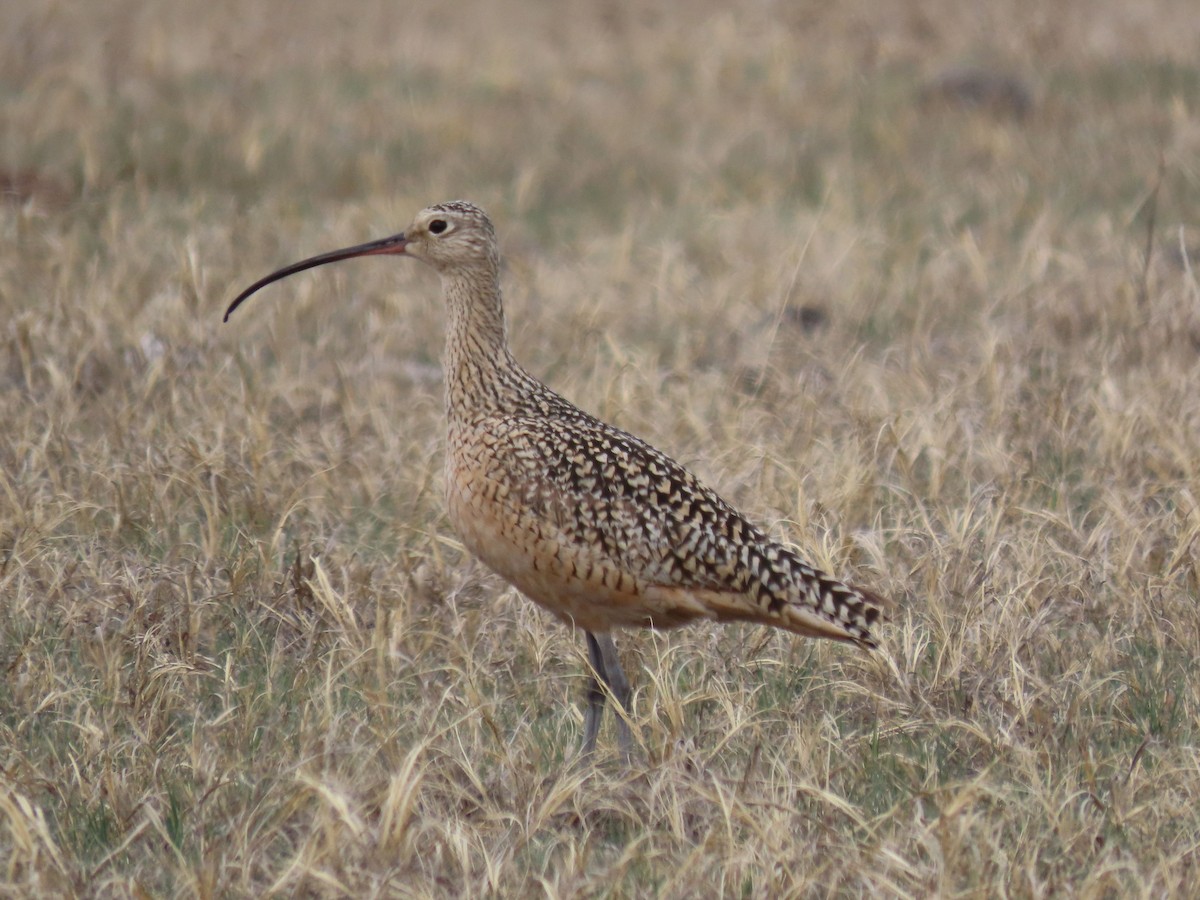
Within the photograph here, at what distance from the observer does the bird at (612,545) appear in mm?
4348

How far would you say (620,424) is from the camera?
6.69 m

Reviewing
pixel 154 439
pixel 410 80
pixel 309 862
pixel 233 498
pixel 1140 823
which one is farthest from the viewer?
pixel 410 80

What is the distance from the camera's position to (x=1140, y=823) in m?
3.93

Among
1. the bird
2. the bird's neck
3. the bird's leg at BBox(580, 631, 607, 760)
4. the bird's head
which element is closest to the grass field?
the bird's leg at BBox(580, 631, 607, 760)

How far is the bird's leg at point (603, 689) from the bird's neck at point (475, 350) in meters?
0.70

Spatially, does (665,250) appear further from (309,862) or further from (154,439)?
(309,862)

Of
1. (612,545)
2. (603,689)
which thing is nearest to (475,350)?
(612,545)

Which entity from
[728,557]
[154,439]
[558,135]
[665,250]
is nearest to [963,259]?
[665,250]

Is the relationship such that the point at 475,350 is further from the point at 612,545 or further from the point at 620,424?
the point at 620,424

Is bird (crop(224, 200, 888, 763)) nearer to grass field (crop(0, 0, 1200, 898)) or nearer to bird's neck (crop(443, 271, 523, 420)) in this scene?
bird's neck (crop(443, 271, 523, 420))

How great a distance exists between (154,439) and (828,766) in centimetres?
315

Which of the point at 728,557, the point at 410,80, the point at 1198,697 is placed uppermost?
the point at 728,557

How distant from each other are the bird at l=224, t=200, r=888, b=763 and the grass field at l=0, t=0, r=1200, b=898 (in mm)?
216

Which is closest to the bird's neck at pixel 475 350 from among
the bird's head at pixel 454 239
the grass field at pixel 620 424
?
the bird's head at pixel 454 239
